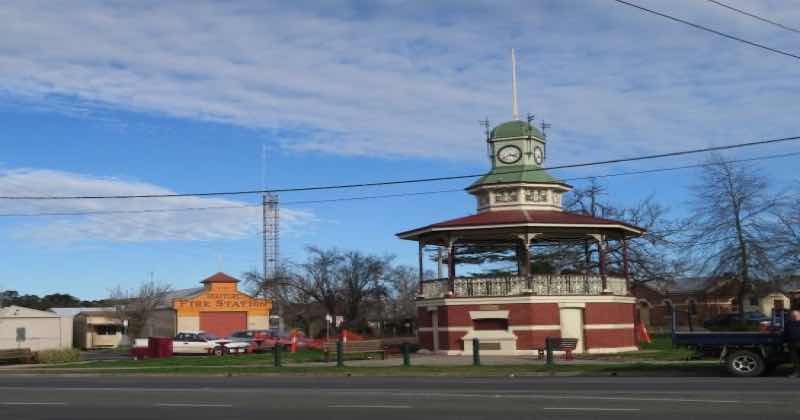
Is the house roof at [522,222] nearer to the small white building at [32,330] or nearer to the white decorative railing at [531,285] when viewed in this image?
the white decorative railing at [531,285]

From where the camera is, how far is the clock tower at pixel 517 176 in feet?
133

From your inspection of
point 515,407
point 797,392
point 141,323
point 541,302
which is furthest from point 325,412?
point 141,323

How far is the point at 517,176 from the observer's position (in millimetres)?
40719

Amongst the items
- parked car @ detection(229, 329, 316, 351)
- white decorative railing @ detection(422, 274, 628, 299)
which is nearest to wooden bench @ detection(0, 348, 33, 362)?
parked car @ detection(229, 329, 316, 351)

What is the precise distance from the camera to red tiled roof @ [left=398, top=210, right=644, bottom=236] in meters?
36.7

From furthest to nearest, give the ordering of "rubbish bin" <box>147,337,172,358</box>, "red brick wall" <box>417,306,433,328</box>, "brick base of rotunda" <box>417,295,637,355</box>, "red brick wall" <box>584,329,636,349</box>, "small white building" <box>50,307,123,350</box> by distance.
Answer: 1. "small white building" <box>50,307,123,350</box>
2. "rubbish bin" <box>147,337,172,358</box>
3. "red brick wall" <box>417,306,433,328</box>
4. "red brick wall" <box>584,329,636,349</box>
5. "brick base of rotunda" <box>417,295,637,355</box>

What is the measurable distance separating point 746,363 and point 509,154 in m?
21.0

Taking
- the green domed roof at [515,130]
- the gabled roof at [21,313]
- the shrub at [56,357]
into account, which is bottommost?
the shrub at [56,357]

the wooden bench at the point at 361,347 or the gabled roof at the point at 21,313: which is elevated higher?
the gabled roof at the point at 21,313

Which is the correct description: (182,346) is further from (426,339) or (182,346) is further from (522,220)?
(522,220)

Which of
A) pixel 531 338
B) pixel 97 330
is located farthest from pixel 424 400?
pixel 97 330

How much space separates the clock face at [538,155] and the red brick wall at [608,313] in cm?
800

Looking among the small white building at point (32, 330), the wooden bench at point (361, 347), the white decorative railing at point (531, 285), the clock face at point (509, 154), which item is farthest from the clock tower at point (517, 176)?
the small white building at point (32, 330)

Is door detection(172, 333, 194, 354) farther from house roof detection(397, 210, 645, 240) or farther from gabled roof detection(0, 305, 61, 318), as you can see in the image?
gabled roof detection(0, 305, 61, 318)
